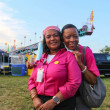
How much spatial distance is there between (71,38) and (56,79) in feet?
1.40

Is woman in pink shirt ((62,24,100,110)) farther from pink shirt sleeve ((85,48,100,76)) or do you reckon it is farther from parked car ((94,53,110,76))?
parked car ((94,53,110,76))

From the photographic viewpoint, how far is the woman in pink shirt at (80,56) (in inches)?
50.5

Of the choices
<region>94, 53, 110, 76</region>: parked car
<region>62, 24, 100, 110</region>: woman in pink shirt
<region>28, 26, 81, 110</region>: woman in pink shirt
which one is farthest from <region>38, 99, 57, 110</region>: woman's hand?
<region>94, 53, 110, 76</region>: parked car

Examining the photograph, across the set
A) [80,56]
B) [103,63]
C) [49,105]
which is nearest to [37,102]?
[49,105]

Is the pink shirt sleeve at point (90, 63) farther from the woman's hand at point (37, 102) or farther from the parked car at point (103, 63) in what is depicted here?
the parked car at point (103, 63)

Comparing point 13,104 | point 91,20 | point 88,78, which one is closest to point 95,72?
point 88,78

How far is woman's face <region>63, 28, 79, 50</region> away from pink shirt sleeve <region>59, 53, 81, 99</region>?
0.17 metres

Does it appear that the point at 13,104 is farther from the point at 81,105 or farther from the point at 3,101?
the point at 81,105

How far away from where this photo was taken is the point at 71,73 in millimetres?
1223

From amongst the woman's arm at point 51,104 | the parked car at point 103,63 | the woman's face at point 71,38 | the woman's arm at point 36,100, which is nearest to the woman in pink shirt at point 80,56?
the woman's face at point 71,38

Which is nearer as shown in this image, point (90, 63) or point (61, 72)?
point (61, 72)

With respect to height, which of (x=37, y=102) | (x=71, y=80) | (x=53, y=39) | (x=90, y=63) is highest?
(x=53, y=39)

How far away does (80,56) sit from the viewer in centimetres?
128

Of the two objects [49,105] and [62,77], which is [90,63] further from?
[49,105]
